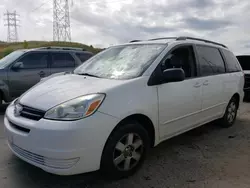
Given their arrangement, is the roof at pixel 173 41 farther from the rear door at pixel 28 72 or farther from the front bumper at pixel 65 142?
the rear door at pixel 28 72

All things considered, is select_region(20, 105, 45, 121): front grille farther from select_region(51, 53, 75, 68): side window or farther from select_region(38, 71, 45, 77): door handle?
select_region(51, 53, 75, 68): side window

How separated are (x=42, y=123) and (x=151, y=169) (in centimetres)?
158

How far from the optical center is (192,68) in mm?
4121

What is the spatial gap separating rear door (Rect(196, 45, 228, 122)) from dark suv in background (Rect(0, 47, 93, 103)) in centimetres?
451

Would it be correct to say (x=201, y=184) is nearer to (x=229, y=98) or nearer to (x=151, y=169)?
(x=151, y=169)

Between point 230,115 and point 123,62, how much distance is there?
302 centimetres

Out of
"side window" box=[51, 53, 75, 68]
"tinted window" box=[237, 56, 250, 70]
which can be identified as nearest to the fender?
"side window" box=[51, 53, 75, 68]

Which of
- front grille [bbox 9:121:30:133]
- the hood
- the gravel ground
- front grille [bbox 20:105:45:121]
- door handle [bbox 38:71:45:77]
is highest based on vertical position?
door handle [bbox 38:71:45:77]

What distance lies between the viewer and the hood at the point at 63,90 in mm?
2793

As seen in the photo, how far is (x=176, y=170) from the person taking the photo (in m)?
3.33

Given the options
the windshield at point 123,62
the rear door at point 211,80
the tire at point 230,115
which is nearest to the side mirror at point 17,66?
the windshield at point 123,62

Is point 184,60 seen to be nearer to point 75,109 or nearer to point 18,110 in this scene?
point 75,109

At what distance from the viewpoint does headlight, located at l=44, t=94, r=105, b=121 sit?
261cm

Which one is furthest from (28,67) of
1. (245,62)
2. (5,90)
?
(245,62)
